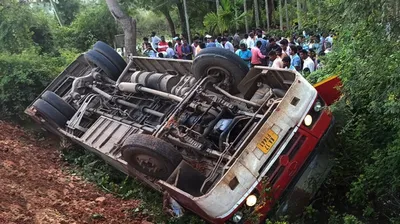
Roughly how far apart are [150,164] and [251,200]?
3.90ft

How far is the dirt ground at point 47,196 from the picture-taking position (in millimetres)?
5039

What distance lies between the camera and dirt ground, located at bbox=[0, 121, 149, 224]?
5039mm

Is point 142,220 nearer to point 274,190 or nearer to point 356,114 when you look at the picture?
point 274,190

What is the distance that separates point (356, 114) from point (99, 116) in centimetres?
380

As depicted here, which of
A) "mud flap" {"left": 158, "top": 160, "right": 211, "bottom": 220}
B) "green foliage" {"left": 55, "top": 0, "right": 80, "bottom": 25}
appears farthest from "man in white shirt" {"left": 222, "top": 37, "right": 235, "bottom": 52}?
"green foliage" {"left": 55, "top": 0, "right": 80, "bottom": 25}

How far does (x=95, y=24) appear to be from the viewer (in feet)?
71.3

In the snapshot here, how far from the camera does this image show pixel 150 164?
5078mm

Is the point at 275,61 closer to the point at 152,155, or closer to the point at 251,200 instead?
the point at 152,155

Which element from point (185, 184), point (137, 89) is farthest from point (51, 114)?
point (185, 184)

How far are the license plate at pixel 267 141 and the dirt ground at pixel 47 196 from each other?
5.49 feet

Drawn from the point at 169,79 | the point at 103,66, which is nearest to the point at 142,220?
the point at 169,79

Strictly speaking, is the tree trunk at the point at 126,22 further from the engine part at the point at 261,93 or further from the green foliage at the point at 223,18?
the engine part at the point at 261,93

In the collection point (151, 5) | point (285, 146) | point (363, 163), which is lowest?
point (285, 146)

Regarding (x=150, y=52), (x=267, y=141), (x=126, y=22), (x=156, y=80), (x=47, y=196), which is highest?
(x=126, y=22)
